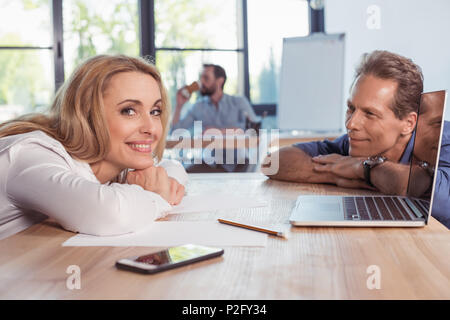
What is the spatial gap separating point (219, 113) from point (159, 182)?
13.0 ft

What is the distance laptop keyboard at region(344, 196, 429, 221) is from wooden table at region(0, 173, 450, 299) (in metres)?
0.05

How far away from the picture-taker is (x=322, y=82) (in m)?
4.12

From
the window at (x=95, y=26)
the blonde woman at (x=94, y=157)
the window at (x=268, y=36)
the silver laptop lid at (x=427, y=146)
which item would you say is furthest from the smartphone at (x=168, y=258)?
the window at (x=268, y=36)

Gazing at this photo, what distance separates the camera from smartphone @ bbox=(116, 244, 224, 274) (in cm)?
74

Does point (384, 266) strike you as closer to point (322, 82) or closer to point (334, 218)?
point (334, 218)

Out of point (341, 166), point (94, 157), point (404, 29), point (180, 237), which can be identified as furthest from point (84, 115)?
point (404, 29)

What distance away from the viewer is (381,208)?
120cm

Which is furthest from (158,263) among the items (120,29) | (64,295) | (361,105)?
(120,29)

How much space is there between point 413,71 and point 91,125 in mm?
1182

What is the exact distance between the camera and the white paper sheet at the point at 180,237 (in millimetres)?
920

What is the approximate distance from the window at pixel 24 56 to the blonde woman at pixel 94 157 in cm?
424

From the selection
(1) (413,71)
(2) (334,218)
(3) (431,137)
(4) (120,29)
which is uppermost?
(4) (120,29)

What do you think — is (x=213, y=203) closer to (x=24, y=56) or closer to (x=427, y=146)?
(x=427, y=146)

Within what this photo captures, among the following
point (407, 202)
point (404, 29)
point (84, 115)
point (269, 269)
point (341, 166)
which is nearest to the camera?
point (269, 269)
